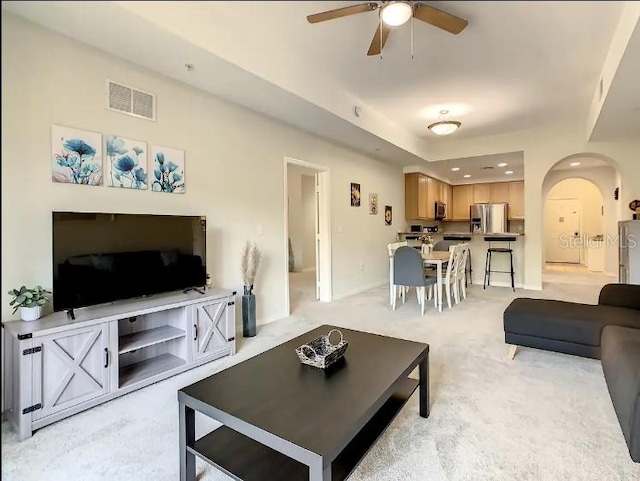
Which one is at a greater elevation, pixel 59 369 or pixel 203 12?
pixel 203 12

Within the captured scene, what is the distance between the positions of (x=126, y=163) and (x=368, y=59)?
2.00m

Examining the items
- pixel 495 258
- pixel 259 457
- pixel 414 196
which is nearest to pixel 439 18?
pixel 259 457

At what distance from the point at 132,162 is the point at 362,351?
2.20m

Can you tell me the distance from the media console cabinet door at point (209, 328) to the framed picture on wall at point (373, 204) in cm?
382

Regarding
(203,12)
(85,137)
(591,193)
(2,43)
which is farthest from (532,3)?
(591,193)

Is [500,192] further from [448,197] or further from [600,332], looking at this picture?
[600,332]

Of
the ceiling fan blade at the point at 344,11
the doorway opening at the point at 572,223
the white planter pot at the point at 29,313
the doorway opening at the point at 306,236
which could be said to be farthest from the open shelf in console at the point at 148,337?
the doorway opening at the point at 572,223

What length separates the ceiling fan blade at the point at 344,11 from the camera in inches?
44.7

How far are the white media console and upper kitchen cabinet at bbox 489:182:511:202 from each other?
8.30 metres

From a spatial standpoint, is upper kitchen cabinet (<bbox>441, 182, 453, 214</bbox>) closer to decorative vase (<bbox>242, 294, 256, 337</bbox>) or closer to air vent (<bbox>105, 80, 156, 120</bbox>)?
decorative vase (<bbox>242, 294, 256, 337</bbox>)

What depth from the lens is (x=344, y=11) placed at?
1142 millimetres

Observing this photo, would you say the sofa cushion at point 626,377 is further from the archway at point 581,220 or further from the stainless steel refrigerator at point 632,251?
the archway at point 581,220

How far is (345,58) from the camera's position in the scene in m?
2.46

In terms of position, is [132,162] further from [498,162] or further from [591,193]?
[591,193]
